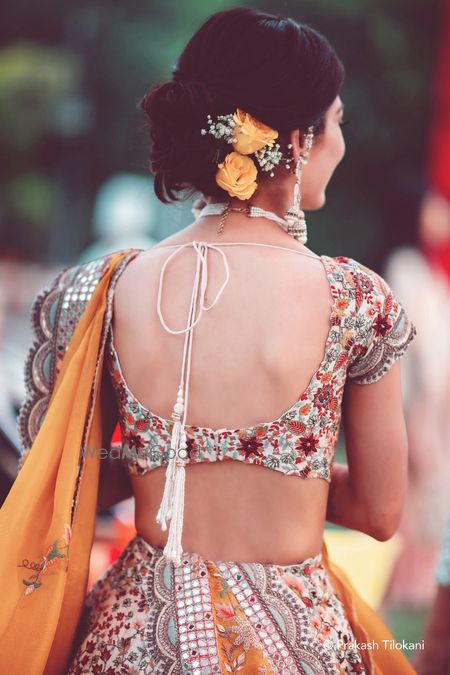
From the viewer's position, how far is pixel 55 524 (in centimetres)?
127

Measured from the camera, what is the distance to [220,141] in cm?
131

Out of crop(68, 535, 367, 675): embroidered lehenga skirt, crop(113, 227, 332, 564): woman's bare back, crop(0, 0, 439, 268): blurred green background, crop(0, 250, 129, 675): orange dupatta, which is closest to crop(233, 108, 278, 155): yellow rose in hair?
crop(113, 227, 332, 564): woman's bare back

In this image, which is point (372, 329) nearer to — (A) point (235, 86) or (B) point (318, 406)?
(B) point (318, 406)

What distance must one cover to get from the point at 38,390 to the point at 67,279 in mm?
194

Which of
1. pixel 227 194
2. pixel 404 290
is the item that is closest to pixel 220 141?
pixel 227 194

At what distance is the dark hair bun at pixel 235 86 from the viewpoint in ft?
4.20

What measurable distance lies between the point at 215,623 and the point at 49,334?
54cm

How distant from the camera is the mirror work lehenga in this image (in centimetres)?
122

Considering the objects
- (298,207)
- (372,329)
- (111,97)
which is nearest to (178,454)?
(372,329)

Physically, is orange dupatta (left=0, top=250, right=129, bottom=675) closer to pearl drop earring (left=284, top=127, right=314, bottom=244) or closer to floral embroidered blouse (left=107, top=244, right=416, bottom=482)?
floral embroidered blouse (left=107, top=244, right=416, bottom=482)

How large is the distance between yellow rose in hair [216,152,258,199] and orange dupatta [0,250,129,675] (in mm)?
225

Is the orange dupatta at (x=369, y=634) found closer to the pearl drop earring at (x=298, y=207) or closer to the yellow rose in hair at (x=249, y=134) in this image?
the pearl drop earring at (x=298, y=207)

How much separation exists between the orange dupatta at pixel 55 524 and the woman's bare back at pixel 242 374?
0.27ft

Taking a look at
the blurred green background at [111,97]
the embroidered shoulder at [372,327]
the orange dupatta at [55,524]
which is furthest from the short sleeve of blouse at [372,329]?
the blurred green background at [111,97]
